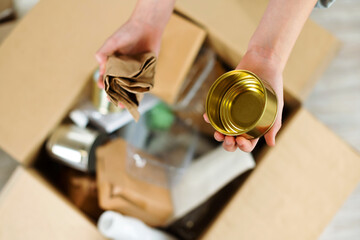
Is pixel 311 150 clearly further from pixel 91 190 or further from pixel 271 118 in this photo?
pixel 91 190

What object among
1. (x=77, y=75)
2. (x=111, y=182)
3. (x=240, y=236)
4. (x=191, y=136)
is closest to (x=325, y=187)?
(x=240, y=236)

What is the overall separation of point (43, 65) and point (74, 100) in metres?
0.10

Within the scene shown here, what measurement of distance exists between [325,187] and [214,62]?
14.6 inches

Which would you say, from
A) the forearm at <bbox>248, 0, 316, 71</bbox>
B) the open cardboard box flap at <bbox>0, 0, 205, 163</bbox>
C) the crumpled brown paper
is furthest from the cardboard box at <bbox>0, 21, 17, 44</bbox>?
the forearm at <bbox>248, 0, 316, 71</bbox>

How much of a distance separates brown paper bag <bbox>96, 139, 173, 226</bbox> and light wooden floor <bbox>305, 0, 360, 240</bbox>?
0.66 m

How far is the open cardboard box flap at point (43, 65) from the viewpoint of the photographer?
641mm

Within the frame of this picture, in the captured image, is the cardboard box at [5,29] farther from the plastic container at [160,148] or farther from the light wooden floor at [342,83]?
the light wooden floor at [342,83]

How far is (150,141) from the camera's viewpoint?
0.79m

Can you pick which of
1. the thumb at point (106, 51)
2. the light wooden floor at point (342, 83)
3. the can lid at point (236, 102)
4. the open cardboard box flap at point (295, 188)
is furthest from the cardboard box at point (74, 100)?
the light wooden floor at point (342, 83)

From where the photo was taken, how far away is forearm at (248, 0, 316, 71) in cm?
39

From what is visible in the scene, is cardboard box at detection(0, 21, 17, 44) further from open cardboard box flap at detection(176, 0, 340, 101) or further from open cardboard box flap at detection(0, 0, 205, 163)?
open cardboard box flap at detection(176, 0, 340, 101)

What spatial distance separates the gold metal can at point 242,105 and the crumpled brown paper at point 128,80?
13cm

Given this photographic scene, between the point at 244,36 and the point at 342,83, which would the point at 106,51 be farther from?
the point at 342,83

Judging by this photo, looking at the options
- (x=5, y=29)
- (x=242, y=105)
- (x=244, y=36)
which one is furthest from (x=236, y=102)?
(x=5, y=29)
